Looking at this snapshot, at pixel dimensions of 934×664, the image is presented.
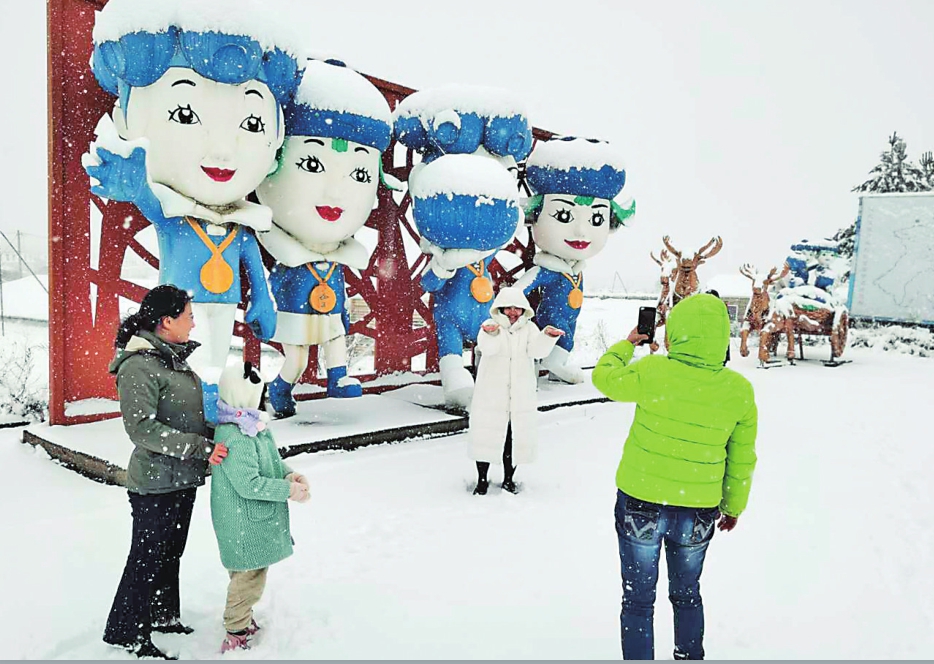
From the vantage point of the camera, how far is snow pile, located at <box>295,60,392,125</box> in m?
4.72

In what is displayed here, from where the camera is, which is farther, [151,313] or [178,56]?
[178,56]

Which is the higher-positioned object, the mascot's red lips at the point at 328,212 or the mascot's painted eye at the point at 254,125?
the mascot's painted eye at the point at 254,125

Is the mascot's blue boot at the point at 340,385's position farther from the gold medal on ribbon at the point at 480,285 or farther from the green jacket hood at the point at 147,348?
the green jacket hood at the point at 147,348

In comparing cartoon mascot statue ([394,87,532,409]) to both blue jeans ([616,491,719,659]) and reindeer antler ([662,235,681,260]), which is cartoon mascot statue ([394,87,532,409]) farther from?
reindeer antler ([662,235,681,260])

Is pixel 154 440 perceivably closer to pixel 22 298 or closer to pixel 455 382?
pixel 455 382

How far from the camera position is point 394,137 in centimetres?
611

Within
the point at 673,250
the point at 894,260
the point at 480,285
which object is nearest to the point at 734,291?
the point at 894,260

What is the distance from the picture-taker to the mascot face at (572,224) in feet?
22.2

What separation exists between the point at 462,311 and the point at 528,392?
1.89 m

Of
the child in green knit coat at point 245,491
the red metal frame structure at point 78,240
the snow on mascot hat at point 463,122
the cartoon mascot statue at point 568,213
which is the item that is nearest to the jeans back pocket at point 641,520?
the child in green knit coat at point 245,491

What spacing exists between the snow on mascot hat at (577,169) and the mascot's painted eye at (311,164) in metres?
2.76

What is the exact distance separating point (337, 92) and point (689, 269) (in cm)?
675

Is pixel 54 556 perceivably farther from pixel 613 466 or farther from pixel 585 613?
pixel 613 466

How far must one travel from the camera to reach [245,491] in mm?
2174
